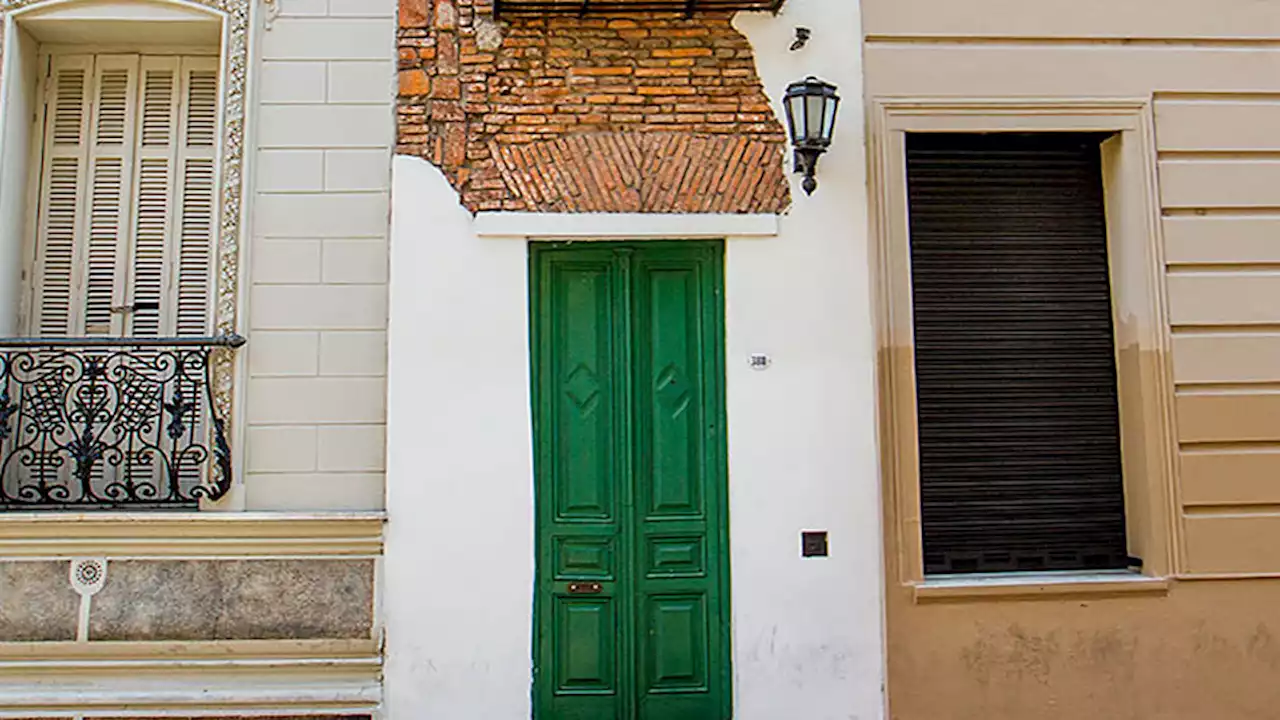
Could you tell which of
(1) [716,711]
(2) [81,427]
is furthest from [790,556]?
(2) [81,427]

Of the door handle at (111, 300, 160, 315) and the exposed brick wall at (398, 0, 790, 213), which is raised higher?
the exposed brick wall at (398, 0, 790, 213)

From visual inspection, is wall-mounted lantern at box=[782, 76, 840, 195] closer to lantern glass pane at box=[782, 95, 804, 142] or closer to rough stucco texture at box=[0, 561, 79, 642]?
lantern glass pane at box=[782, 95, 804, 142]

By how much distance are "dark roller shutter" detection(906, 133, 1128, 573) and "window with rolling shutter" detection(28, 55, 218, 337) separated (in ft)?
14.7

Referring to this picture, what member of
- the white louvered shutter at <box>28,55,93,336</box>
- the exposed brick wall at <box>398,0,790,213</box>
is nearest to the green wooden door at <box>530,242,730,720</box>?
the exposed brick wall at <box>398,0,790,213</box>

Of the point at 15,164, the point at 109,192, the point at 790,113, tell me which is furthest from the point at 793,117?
the point at 15,164

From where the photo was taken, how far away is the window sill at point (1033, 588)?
4.89 metres

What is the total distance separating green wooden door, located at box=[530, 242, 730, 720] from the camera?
482 centimetres

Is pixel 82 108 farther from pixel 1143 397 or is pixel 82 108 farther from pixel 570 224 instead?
pixel 1143 397

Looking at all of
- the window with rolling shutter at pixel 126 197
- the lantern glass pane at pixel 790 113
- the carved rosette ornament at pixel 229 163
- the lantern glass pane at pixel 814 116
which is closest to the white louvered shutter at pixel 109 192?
the window with rolling shutter at pixel 126 197

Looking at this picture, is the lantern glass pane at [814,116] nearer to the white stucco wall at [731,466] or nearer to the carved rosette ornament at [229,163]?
the white stucco wall at [731,466]

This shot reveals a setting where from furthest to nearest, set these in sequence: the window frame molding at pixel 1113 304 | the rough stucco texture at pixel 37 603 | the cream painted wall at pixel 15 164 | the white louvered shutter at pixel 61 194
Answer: the white louvered shutter at pixel 61 194 → the cream painted wall at pixel 15 164 → the window frame molding at pixel 1113 304 → the rough stucco texture at pixel 37 603

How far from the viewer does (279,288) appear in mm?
5066

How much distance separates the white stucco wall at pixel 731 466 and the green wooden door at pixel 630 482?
11cm

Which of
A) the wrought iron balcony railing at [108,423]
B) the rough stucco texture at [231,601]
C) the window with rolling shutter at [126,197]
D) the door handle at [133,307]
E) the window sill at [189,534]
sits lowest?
the rough stucco texture at [231,601]
